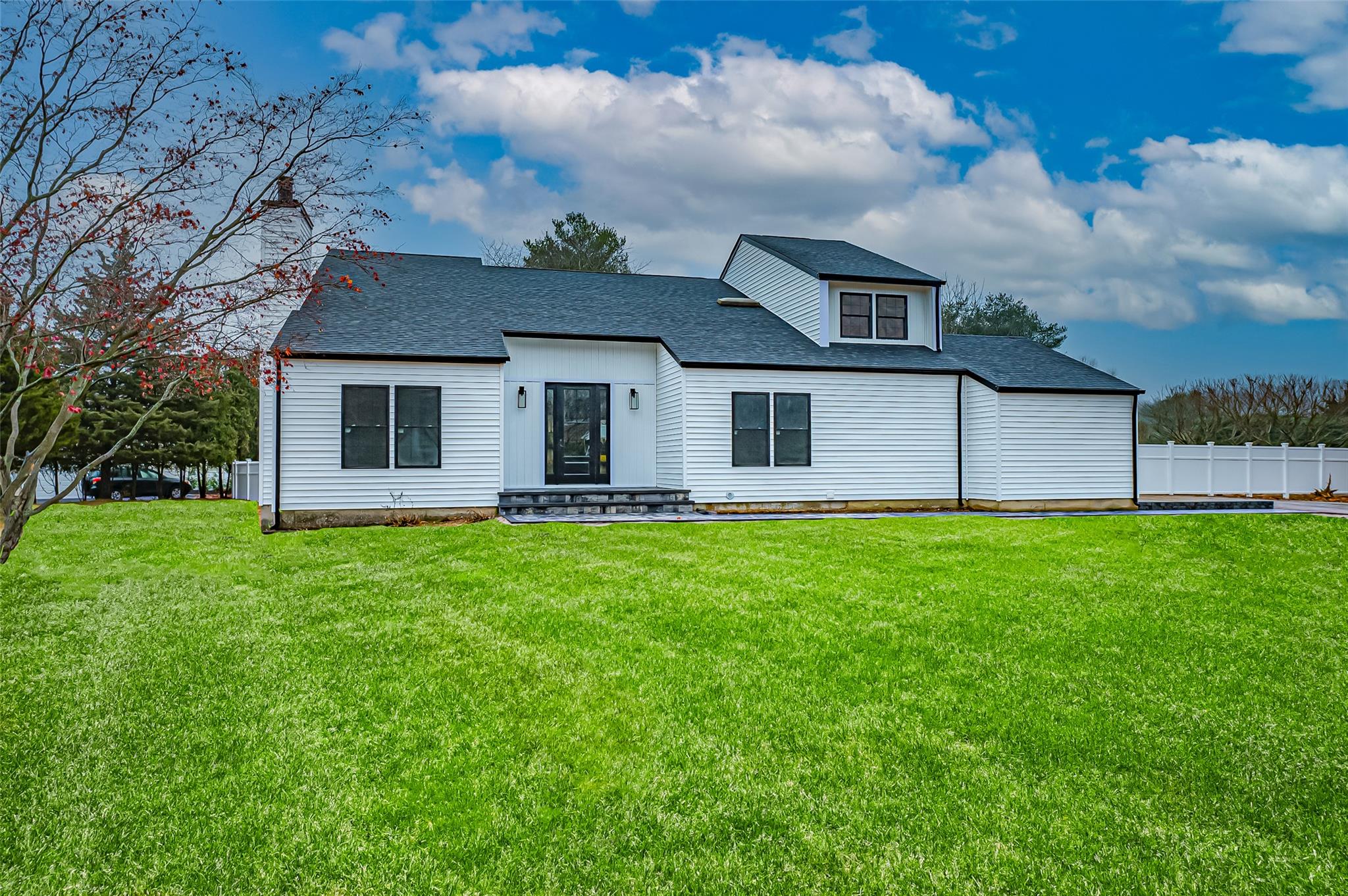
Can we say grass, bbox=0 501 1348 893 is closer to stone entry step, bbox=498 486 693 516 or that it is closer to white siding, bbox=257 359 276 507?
white siding, bbox=257 359 276 507

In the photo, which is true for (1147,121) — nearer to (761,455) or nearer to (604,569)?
(761,455)

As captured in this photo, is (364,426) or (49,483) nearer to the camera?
(364,426)

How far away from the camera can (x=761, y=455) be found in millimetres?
14609

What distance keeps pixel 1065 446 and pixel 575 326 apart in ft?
32.7

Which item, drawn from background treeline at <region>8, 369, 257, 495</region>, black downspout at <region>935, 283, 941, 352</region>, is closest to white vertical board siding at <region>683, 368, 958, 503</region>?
black downspout at <region>935, 283, 941, 352</region>

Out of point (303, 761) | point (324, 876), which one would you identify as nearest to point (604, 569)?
point (303, 761)

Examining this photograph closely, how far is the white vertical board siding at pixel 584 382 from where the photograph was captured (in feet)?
48.2

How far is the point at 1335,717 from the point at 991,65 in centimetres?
1673

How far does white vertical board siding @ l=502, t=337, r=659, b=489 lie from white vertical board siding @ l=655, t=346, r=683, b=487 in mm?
131

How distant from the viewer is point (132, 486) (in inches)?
924

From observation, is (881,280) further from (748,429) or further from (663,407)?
(663,407)

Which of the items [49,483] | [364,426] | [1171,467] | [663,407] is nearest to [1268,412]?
[1171,467]

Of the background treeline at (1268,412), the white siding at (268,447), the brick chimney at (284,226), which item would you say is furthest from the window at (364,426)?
the background treeline at (1268,412)

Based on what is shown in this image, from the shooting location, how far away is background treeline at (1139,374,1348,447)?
1080 inches
